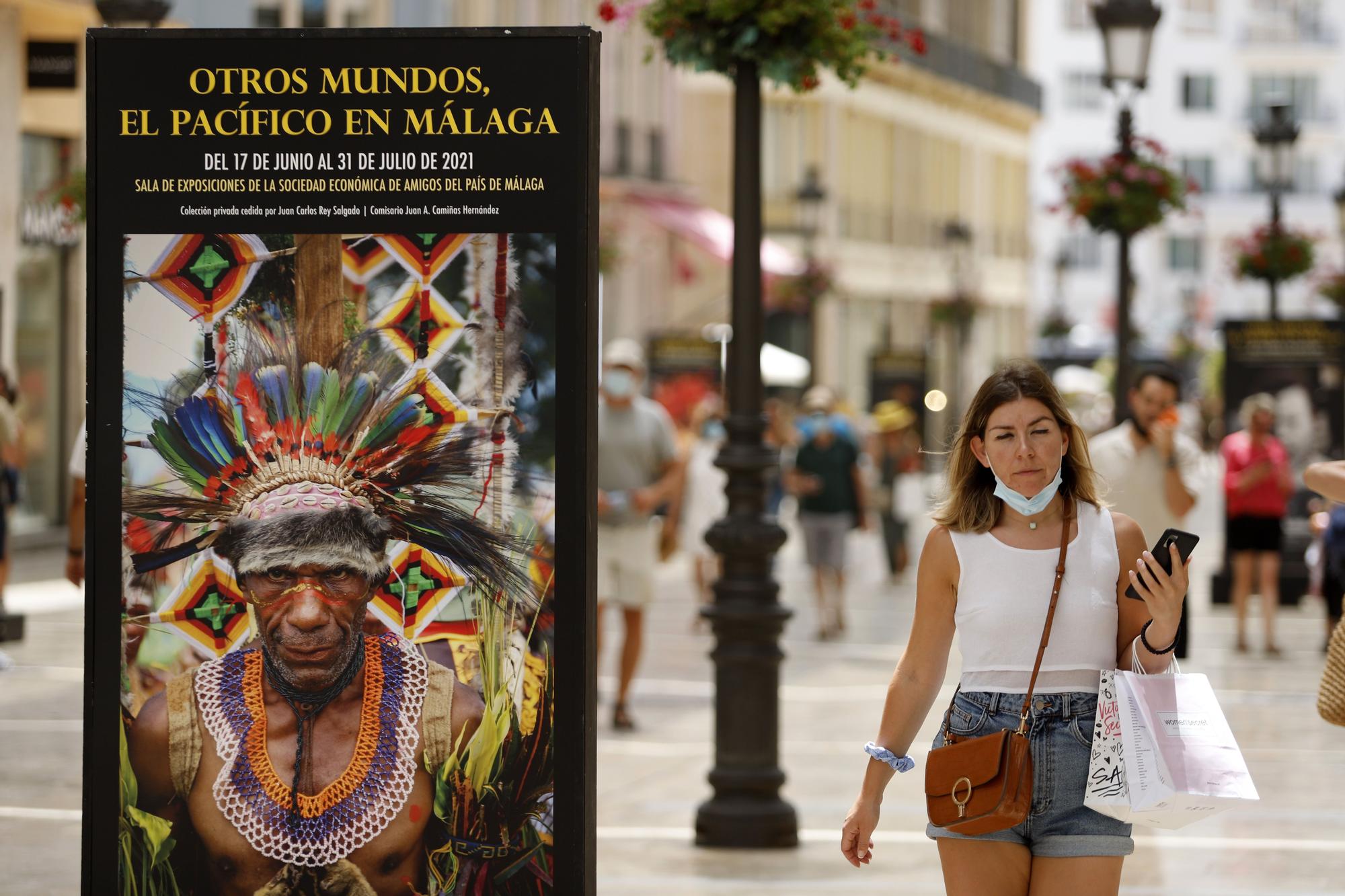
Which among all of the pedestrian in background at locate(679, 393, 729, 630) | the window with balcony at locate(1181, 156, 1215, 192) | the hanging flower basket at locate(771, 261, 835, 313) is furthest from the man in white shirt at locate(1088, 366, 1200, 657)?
the window with balcony at locate(1181, 156, 1215, 192)

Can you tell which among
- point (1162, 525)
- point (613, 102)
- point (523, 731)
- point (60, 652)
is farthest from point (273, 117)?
point (613, 102)

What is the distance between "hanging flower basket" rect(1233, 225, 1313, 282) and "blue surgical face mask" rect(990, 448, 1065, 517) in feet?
69.5

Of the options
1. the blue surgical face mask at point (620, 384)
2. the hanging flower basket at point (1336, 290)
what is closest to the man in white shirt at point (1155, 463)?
the blue surgical face mask at point (620, 384)

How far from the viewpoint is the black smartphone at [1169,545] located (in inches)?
186

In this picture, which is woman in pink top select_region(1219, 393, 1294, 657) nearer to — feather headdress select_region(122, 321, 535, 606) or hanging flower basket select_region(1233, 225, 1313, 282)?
hanging flower basket select_region(1233, 225, 1313, 282)

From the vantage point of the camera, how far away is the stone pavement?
8.66 m

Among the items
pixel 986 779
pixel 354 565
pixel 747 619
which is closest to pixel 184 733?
pixel 354 565

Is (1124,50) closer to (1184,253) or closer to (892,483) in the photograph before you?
(892,483)

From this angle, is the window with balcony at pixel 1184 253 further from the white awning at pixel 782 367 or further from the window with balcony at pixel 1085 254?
the white awning at pixel 782 367

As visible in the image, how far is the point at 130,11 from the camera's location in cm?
1321

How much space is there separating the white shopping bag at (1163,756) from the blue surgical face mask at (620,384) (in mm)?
8316

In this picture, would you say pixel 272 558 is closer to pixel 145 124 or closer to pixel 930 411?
pixel 145 124

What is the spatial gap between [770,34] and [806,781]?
12.2 ft

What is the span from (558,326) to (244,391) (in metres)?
0.69
